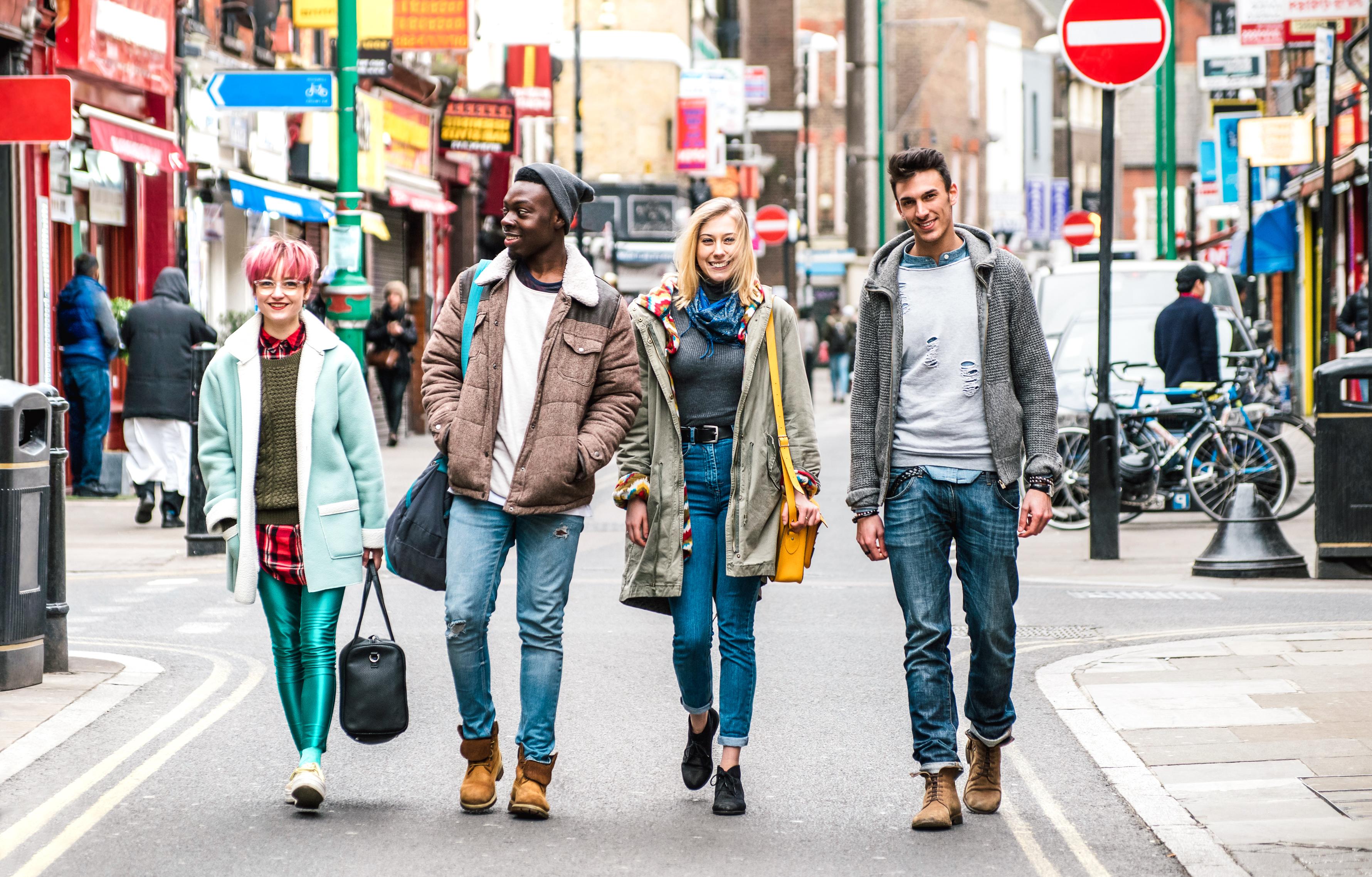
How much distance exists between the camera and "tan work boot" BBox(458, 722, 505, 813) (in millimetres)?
5883

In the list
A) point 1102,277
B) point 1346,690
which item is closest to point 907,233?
point 1346,690

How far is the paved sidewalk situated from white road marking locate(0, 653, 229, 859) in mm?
3179

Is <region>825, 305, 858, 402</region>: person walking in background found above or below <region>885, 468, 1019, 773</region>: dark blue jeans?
above

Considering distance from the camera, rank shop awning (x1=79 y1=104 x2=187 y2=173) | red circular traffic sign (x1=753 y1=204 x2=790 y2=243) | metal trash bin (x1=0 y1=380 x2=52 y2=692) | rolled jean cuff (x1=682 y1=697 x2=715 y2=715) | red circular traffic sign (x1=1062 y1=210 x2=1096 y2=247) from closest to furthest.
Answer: rolled jean cuff (x1=682 y1=697 x2=715 y2=715), metal trash bin (x1=0 y1=380 x2=52 y2=692), shop awning (x1=79 y1=104 x2=187 y2=173), red circular traffic sign (x1=1062 y1=210 x2=1096 y2=247), red circular traffic sign (x1=753 y1=204 x2=790 y2=243)

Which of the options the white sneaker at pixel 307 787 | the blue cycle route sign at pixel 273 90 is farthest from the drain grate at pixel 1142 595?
the blue cycle route sign at pixel 273 90

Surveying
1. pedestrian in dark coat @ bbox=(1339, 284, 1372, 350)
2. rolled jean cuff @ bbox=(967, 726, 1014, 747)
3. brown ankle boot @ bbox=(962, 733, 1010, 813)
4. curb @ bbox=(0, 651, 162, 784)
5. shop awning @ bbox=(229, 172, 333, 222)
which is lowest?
curb @ bbox=(0, 651, 162, 784)

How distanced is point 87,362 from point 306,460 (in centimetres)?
1178

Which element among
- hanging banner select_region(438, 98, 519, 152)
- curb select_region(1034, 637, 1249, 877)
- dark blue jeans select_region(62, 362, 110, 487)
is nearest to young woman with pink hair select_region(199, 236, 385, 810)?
curb select_region(1034, 637, 1249, 877)

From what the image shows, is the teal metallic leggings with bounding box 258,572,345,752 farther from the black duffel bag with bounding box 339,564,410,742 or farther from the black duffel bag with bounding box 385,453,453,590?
the black duffel bag with bounding box 385,453,453,590

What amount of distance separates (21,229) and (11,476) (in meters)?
10.4

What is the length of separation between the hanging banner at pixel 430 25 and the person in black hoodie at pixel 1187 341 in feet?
32.3

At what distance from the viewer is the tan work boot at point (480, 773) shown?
5.88 m

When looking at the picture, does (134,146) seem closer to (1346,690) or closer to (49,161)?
(49,161)

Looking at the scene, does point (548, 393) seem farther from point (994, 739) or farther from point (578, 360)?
point (994, 739)
